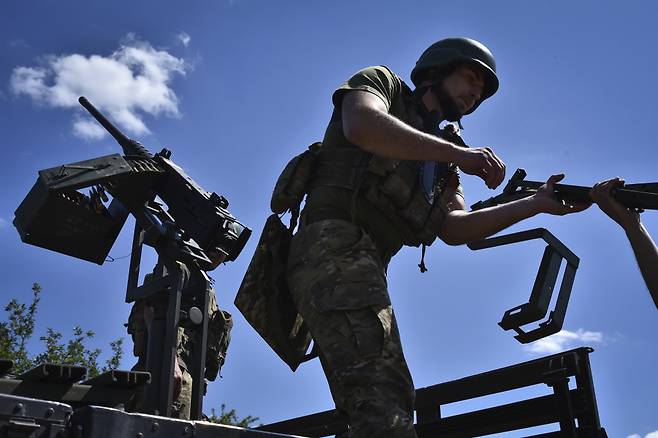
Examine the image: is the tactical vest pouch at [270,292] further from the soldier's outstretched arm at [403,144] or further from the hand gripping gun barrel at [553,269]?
the hand gripping gun barrel at [553,269]

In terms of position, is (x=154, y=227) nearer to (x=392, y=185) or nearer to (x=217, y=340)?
(x=217, y=340)

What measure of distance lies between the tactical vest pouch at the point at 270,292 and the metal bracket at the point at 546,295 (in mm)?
874

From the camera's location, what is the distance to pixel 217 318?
688 cm

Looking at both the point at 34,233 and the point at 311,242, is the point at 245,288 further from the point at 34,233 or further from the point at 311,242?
the point at 34,233

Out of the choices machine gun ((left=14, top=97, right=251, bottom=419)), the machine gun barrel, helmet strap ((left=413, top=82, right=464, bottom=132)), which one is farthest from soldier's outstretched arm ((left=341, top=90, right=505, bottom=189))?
the machine gun barrel

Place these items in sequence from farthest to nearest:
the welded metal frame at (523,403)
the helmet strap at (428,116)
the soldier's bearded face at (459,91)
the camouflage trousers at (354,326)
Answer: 1. the soldier's bearded face at (459,91)
2. the helmet strap at (428,116)
3. the welded metal frame at (523,403)
4. the camouflage trousers at (354,326)

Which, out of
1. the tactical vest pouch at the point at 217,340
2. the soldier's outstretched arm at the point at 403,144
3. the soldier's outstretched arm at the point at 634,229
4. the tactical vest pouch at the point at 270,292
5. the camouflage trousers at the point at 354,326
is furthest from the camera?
the tactical vest pouch at the point at 217,340

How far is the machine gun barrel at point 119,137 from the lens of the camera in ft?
21.6

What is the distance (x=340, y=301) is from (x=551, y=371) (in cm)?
100

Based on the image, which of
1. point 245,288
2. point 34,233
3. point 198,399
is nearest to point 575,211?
point 245,288

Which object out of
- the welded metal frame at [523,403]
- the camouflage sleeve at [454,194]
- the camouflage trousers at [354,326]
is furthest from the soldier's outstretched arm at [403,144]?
the welded metal frame at [523,403]

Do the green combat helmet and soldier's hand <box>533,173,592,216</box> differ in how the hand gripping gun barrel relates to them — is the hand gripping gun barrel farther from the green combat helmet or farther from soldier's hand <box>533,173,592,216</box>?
the green combat helmet

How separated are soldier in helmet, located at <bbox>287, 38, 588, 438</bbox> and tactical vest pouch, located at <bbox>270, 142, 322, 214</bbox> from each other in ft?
0.12

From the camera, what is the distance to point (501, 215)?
11.1 ft
